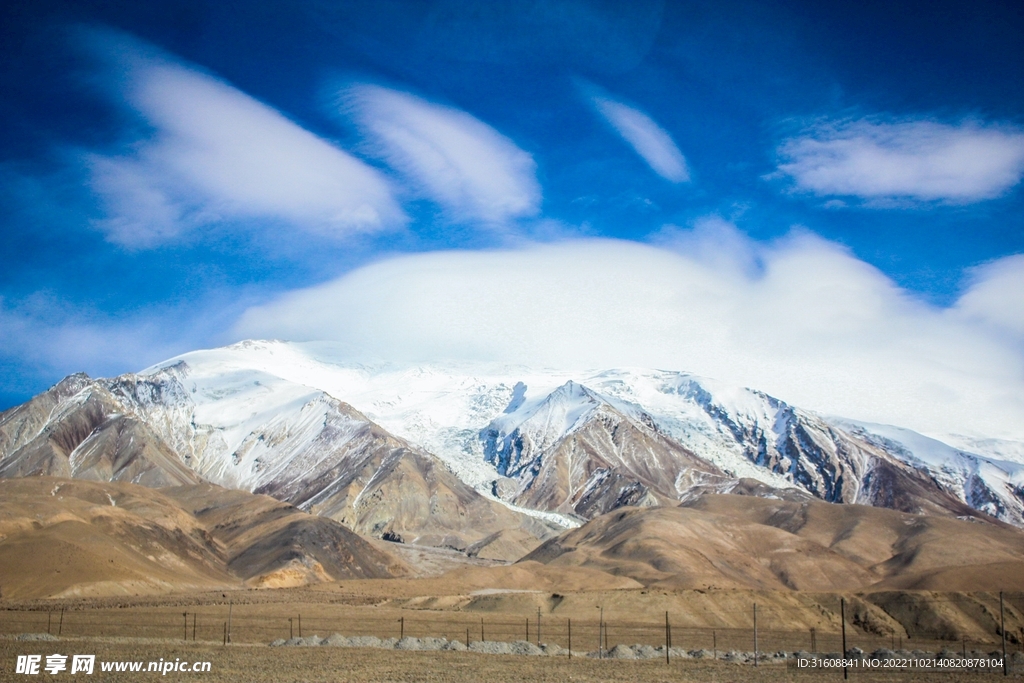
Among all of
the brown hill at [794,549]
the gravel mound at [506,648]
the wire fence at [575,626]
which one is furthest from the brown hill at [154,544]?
the gravel mound at [506,648]

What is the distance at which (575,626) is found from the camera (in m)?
73.7

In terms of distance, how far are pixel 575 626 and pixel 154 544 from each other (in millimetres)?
79530

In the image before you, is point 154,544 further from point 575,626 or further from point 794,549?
point 794,549

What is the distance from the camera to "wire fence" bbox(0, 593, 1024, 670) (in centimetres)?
6019

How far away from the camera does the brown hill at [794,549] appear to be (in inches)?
4980

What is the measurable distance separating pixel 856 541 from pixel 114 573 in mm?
122096

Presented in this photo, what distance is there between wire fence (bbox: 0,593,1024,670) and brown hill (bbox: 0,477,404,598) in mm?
22155

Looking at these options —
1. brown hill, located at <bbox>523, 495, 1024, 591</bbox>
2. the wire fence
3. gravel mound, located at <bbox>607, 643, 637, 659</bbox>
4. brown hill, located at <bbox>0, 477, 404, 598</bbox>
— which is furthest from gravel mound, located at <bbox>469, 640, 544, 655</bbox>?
brown hill, located at <bbox>523, 495, 1024, 591</bbox>

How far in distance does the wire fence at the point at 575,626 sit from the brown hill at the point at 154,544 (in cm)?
2216

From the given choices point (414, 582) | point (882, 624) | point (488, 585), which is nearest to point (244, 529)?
point (414, 582)

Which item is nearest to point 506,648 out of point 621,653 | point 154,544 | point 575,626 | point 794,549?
point 621,653

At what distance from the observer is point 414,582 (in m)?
125

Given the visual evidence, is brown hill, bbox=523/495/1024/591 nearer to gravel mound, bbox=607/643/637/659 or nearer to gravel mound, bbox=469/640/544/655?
gravel mound, bbox=607/643/637/659

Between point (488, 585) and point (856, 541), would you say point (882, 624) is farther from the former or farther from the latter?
point (856, 541)
